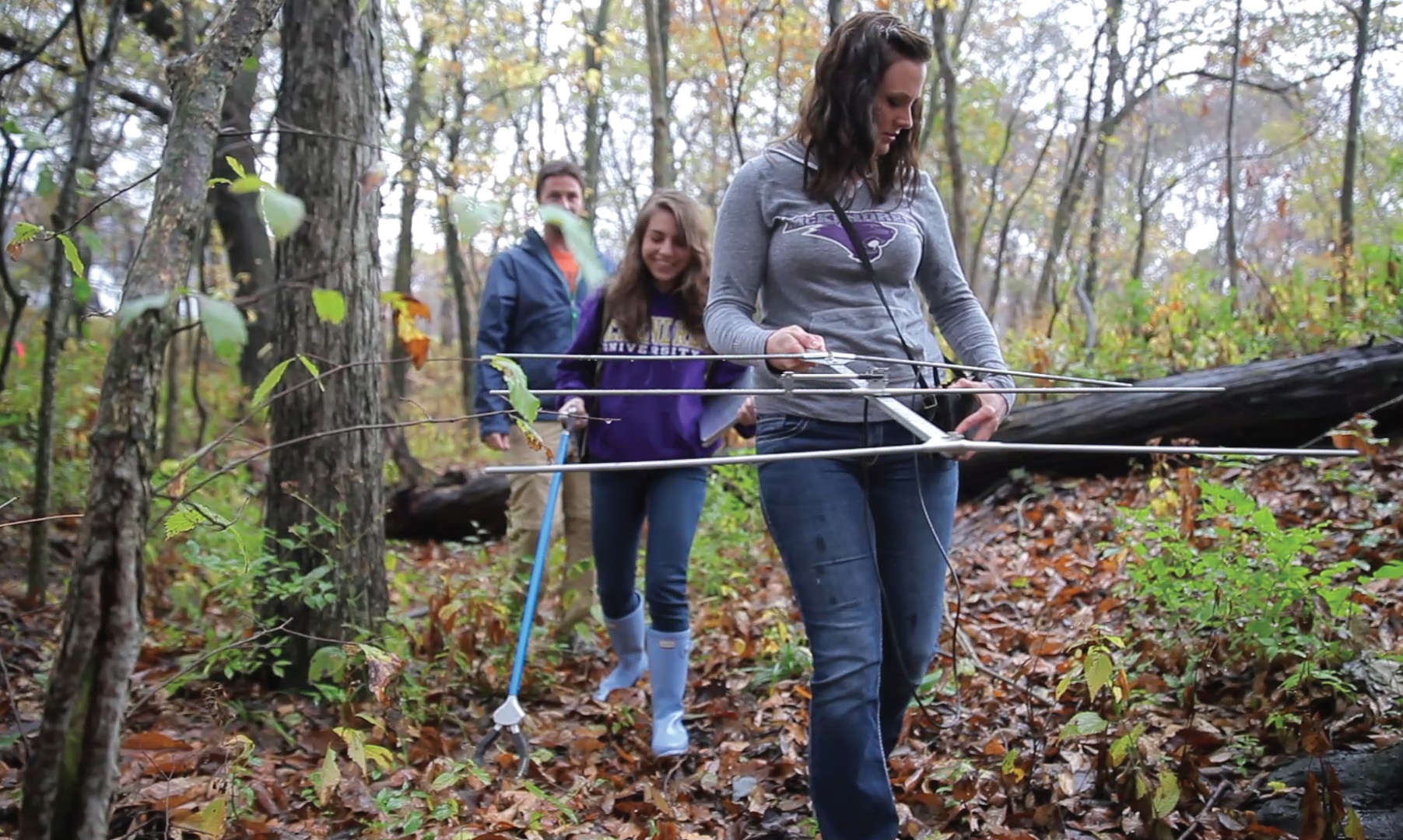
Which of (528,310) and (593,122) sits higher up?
(593,122)

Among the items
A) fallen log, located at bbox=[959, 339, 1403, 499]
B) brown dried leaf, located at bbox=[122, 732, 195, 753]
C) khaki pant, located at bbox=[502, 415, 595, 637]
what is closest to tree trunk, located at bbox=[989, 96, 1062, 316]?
fallen log, located at bbox=[959, 339, 1403, 499]

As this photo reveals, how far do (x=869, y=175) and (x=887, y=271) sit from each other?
0.84 ft

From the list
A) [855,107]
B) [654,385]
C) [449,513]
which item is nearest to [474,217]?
[855,107]

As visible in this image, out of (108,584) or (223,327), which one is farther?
(108,584)

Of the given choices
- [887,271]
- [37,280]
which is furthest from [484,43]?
[887,271]

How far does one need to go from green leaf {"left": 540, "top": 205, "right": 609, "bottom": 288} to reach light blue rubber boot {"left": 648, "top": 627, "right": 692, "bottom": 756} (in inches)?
93.8

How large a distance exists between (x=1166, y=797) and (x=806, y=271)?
5.22ft

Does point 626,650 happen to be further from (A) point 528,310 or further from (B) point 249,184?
(B) point 249,184

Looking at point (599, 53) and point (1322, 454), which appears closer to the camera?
point (1322, 454)

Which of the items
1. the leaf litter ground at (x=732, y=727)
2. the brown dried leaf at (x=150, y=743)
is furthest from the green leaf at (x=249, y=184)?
the brown dried leaf at (x=150, y=743)

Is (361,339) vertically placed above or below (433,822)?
above

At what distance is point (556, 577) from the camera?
16.7 ft

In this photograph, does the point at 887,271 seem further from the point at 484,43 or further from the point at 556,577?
the point at 484,43

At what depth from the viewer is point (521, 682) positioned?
12.0 feet
